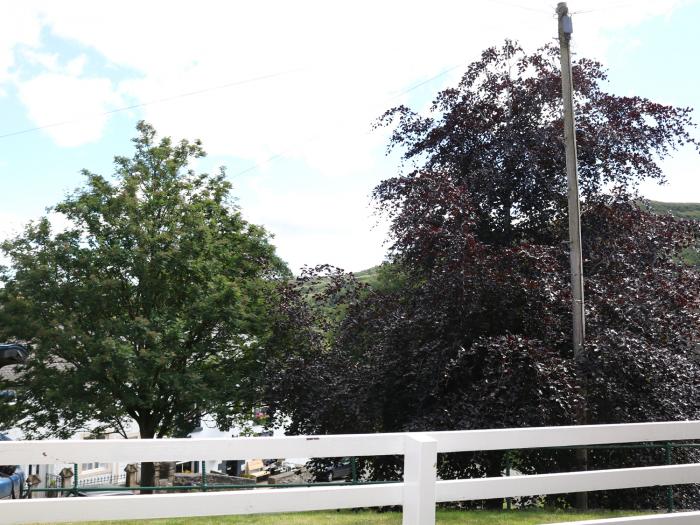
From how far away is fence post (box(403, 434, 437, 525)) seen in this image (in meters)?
4.34

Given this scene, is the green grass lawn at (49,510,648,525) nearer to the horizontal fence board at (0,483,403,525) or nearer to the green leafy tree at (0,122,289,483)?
the horizontal fence board at (0,483,403,525)

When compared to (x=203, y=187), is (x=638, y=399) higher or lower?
lower

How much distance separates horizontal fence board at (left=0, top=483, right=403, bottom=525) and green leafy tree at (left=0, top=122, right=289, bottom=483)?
648 inches

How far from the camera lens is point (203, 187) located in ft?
84.4

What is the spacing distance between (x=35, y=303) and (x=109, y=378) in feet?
11.4

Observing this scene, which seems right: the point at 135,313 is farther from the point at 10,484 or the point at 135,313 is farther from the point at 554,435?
the point at 554,435

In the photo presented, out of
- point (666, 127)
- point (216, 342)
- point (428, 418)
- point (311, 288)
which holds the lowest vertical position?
point (428, 418)

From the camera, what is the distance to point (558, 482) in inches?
201

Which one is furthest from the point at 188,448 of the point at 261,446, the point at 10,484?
the point at 10,484

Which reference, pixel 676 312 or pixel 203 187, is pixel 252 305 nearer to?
pixel 203 187

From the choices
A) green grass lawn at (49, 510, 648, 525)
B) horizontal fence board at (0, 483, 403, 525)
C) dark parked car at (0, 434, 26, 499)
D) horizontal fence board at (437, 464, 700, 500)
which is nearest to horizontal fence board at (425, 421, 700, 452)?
horizontal fence board at (437, 464, 700, 500)

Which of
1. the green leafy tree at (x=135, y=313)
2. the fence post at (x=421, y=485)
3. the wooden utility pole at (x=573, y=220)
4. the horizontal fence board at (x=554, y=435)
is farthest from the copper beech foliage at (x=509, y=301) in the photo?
the fence post at (x=421, y=485)

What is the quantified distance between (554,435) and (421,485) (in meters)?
1.37

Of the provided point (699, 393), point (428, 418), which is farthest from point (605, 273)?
point (428, 418)
